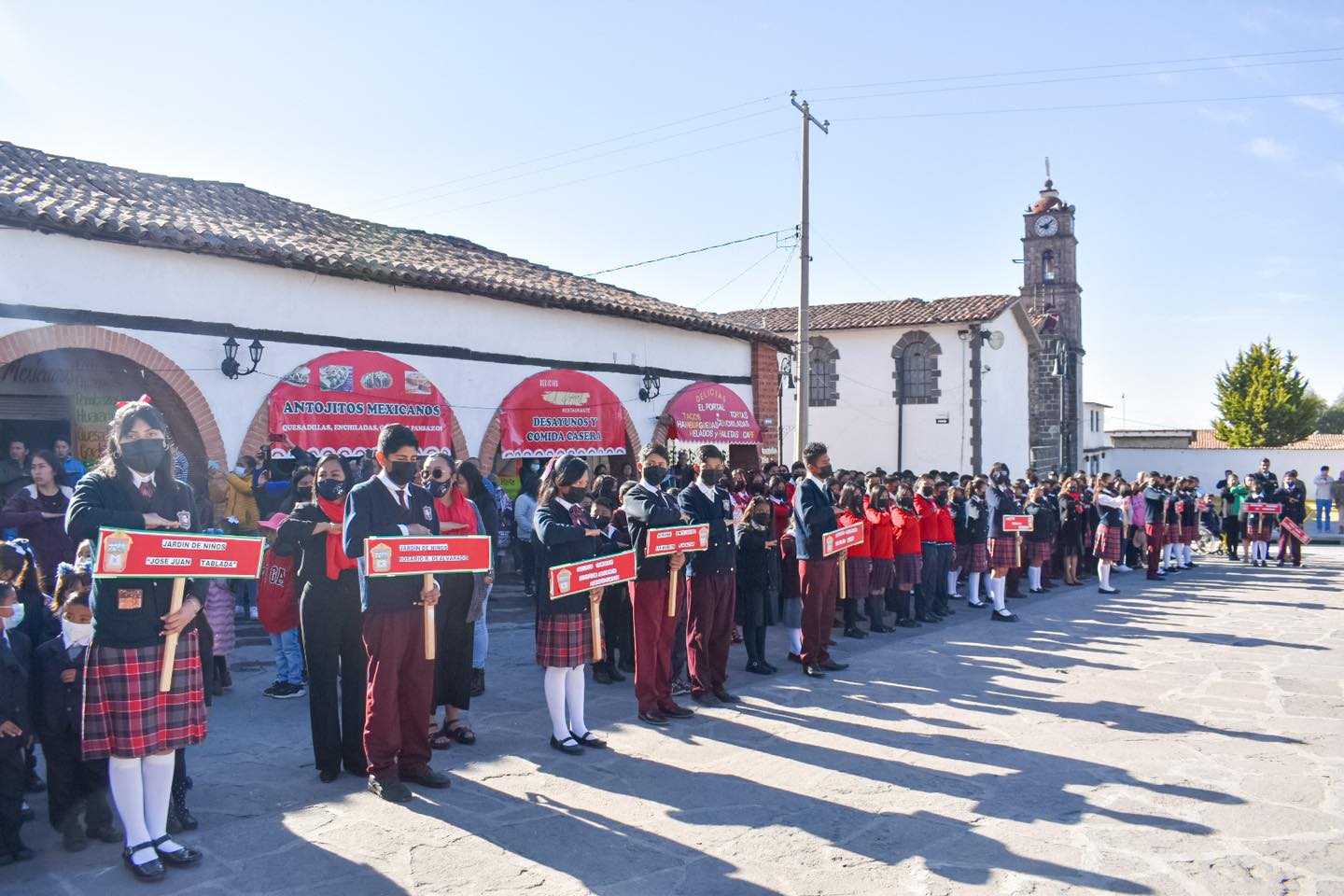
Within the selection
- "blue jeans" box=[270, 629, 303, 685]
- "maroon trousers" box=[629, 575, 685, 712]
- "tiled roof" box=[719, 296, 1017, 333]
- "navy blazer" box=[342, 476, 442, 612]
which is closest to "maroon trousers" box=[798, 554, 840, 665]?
"maroon trousers" box=[629, 575, 685, 712]

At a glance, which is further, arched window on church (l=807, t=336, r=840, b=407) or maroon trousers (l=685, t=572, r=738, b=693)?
arched window on church (l=807, t=336, r=840, b=407)

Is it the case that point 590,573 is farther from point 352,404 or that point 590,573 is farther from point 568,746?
point 352,404

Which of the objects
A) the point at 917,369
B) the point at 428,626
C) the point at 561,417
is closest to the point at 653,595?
the point at 428,626

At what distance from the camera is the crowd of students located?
13.4ft

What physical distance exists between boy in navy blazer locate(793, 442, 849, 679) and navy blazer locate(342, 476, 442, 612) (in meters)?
3.71

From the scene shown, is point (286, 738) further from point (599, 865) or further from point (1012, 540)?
point (1012, 540)

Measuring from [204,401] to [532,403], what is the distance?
4.79 meters

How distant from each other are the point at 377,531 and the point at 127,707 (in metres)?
1.43

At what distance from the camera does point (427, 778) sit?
17.1 ft

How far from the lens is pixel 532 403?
14.1m

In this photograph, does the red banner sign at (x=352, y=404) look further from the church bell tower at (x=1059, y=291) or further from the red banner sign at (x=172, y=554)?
the church bell tower at (x=1059, y=291)

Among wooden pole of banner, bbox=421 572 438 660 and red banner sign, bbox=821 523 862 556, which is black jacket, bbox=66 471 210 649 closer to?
wooden pole of banner, bbox=421 572 438 660

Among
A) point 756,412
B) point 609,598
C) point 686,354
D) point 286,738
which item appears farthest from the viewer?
point 756,412

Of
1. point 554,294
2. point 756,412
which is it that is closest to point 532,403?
point 554,294
